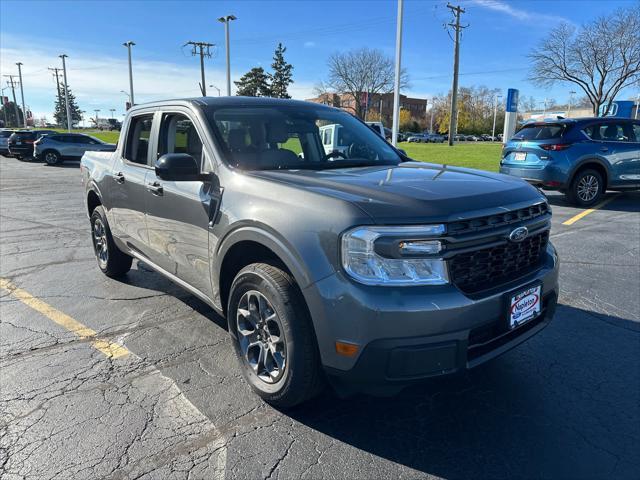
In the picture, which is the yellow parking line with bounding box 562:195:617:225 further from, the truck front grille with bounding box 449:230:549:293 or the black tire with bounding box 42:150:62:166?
the black tire with bounding box 42:150:62:166

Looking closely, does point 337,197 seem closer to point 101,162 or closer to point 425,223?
point 425,223

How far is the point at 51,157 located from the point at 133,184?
2457 cm

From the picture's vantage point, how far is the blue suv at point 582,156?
9750 millimetres

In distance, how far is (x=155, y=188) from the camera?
3.79 m

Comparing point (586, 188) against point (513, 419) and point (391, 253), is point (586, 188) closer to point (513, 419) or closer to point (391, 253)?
point (513, 419)

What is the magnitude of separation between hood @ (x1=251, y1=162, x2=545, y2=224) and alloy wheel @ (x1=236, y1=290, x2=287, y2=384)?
0.76 metres

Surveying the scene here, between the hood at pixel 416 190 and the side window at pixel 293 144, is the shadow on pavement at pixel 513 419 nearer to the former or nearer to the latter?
the hood at pixel 416 190

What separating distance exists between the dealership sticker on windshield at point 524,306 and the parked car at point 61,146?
2549 cm

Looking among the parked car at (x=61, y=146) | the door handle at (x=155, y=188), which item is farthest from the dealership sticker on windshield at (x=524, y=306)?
the parked car at (x=61, y=146)

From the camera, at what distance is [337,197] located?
2420mm

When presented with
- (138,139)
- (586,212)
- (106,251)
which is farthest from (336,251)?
(586,212)

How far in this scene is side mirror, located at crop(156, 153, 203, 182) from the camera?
3.00m

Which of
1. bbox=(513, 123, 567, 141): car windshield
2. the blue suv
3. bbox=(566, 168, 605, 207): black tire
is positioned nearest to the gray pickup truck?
the blue suv

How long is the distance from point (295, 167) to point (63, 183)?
15.8 meters
